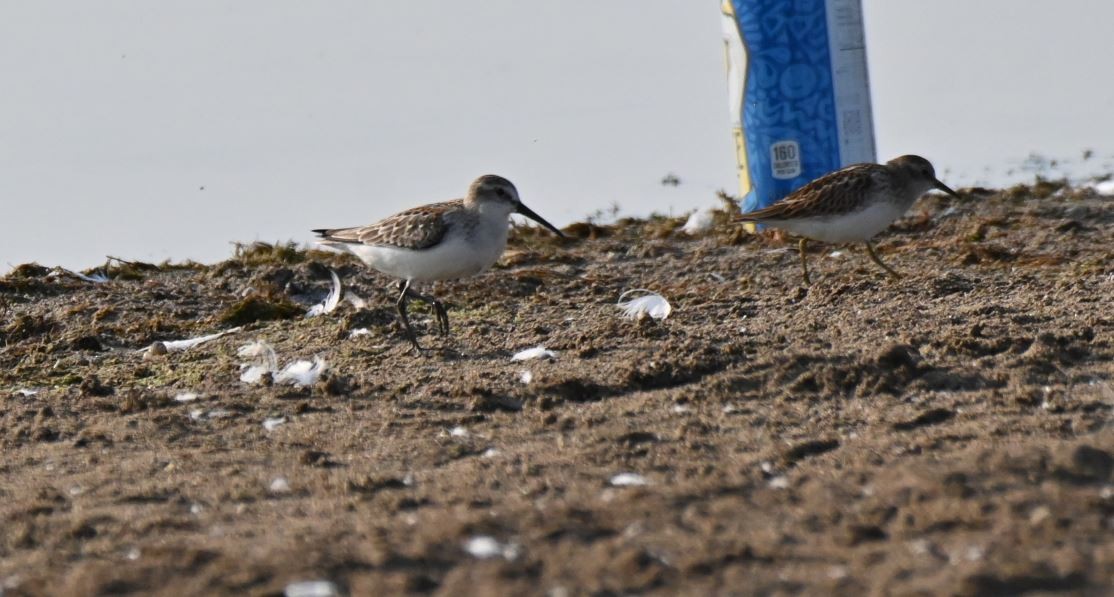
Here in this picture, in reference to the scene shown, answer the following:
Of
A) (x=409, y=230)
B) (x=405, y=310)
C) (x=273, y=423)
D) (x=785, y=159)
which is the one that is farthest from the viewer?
(x=785, y=159)

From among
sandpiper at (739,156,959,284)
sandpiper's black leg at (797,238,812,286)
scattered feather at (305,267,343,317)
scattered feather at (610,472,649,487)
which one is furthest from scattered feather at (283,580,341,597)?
sandpiper at (739,156,959,284)

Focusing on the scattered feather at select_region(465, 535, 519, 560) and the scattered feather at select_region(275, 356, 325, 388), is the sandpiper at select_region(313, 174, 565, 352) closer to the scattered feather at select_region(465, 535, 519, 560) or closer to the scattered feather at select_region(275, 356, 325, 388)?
the scattered feather at select_region(275, 356, 325, 388)

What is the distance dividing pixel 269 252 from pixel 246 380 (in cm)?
334

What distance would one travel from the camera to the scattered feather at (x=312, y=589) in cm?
359

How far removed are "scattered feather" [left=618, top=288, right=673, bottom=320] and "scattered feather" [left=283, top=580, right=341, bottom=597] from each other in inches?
141

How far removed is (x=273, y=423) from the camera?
5664 mm

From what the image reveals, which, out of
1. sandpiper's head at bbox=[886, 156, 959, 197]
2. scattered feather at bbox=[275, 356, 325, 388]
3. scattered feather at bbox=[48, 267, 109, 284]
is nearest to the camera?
scattered feather at bbox=[275, 356, 325, 388]

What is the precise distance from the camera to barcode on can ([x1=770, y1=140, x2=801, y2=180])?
923 centimetres

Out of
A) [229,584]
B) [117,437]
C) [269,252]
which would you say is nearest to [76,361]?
[117,437]

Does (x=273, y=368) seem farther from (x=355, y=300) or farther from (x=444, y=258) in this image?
(x=355, y=300)

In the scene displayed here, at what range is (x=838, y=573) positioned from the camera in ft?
11.5

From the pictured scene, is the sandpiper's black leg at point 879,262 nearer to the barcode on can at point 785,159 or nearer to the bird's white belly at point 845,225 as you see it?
the bird's white belly at point 845,225

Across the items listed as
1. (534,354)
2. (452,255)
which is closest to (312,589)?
(534,354)

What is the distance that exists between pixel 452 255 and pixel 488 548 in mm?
3667
